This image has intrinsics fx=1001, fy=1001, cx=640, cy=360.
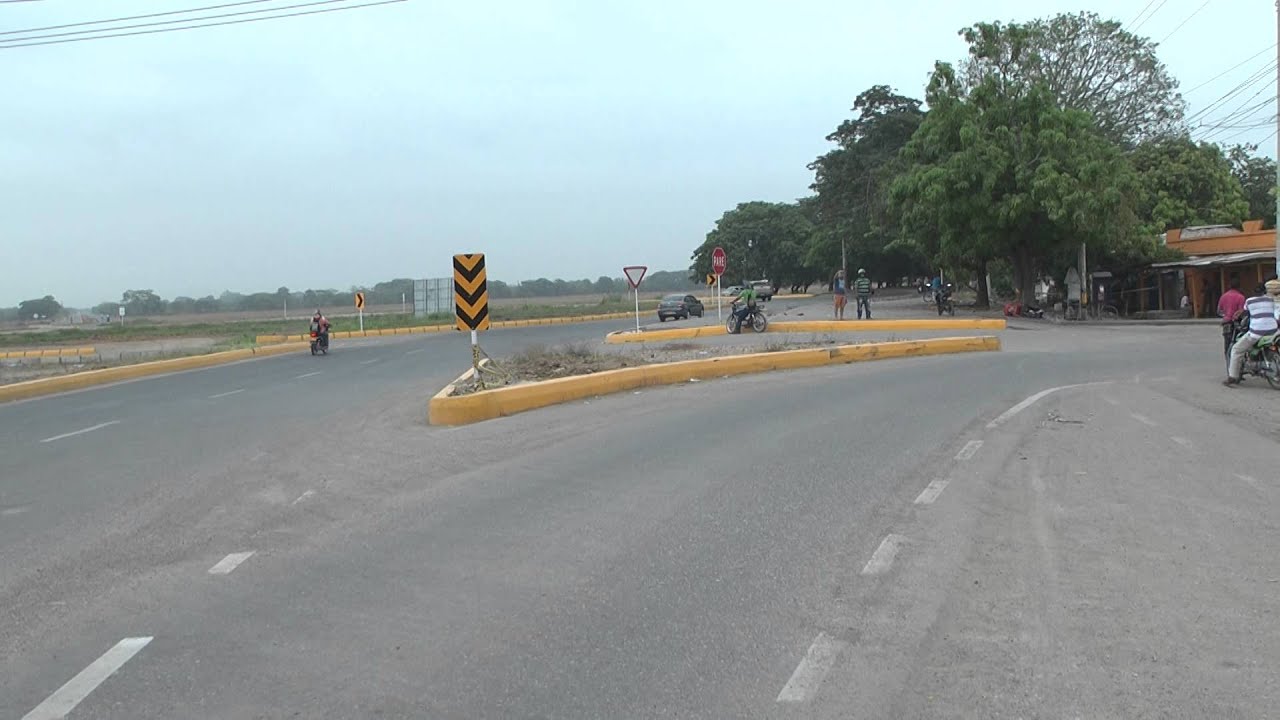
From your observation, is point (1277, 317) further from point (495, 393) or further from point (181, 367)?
point (181, 367)

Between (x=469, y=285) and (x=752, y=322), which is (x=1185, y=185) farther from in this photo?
(x=469, y=285)

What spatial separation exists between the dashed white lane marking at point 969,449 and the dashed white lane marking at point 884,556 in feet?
10.5

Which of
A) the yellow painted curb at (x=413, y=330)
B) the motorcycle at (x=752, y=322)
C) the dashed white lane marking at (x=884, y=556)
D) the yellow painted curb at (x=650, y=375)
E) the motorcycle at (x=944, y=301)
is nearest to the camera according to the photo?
the dashed white lane marking at (x=884, y=556)

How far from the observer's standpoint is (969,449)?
392 inches

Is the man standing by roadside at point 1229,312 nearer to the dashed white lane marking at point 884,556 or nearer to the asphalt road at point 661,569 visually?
the asphalt road at point 661,569

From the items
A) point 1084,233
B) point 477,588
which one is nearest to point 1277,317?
point 477,588

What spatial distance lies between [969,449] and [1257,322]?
26.4 ft

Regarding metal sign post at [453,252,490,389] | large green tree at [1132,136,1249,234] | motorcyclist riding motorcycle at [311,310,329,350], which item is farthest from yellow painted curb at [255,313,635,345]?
large green tree at [1132,136,1249,234]

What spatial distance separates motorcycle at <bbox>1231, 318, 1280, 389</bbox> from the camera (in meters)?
15.1

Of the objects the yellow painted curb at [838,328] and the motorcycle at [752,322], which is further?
the motorcycle at [752,322]

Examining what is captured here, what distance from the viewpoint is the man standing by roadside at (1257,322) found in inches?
592

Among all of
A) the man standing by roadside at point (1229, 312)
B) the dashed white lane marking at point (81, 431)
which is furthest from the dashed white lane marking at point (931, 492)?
the dashed white lane marking at point (81, 431)

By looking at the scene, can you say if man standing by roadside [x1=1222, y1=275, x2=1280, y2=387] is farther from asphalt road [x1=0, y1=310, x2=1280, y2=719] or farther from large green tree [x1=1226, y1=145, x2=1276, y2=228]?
large green tree [x1=1226, y1=145, x2=1276, y2=228]

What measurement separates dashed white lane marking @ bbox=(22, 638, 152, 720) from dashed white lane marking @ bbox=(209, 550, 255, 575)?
1276 mm
